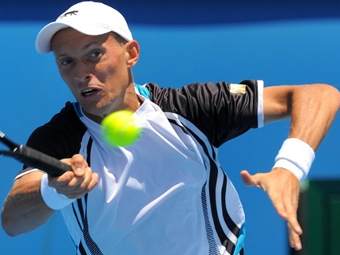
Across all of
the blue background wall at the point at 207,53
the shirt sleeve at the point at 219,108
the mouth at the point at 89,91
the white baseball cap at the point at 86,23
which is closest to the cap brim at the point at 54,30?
the white baseball cap at the point at 86,23

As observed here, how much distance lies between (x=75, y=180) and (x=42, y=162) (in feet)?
0.25

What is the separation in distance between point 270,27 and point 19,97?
824mm

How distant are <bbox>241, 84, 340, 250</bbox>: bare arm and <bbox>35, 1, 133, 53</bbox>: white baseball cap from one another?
0.33 meters

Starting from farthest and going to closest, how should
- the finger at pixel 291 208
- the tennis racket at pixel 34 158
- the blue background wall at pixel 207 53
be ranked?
the blue background wall at pixel 207 53
the finger at pixel 291 208
the tennis racket at pixel 34 158

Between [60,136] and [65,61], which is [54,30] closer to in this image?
[65,61]

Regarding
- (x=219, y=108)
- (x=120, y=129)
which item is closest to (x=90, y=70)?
(x=120, y=129)

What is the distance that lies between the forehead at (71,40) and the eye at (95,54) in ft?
0.06

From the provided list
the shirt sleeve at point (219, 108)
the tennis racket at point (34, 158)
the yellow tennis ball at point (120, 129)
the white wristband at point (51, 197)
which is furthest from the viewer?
the shirt sleeve at point (219, 108)

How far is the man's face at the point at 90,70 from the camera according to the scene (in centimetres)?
145

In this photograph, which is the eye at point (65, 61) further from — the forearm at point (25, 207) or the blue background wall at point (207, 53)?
the blue background wall at point (207, 53)

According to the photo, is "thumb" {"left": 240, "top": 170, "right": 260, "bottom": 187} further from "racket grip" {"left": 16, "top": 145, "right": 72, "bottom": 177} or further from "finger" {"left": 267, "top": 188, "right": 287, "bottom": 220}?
"racket grip" {"left": 16, "top": 145, "right": 72, "bottom": 177}

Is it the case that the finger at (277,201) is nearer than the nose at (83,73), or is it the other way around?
the finger at (277,201)

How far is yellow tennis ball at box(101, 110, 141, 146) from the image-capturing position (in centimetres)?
142

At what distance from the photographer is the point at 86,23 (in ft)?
4.78
